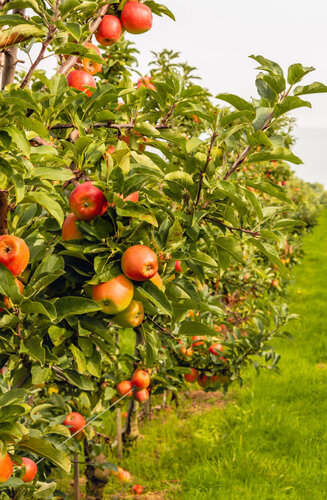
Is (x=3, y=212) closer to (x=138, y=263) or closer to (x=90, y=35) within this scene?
(x=138, y=263)

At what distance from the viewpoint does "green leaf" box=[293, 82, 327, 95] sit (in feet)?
4.74

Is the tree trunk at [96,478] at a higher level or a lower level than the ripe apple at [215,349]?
lower

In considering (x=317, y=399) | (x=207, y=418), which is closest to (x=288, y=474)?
(x=207, y=418)

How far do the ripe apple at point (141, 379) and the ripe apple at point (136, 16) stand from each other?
7.36 feet

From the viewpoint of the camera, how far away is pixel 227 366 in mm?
3230

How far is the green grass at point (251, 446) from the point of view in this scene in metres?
3.54

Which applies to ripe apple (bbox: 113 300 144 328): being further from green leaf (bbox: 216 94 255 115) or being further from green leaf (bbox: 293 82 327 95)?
green leaf (bbox: 293 82 327 95)

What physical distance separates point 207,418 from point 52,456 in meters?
3.61

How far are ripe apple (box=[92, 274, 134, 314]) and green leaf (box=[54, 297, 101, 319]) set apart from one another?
3 cm

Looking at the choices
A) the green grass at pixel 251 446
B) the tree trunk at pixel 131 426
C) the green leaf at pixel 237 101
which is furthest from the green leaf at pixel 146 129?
the tree trunk at pixel 131 426

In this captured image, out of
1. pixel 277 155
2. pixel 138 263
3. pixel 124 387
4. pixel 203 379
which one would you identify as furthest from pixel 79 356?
pixel 203 379

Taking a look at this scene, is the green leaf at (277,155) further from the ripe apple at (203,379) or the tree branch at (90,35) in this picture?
the ripe apple at (203,379)

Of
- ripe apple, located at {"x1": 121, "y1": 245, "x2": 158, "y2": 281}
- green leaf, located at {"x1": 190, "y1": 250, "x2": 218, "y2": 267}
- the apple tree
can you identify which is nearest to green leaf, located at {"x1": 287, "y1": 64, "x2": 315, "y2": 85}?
the apple tree

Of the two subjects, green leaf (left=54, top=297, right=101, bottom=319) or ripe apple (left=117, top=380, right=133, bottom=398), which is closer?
green leaf (left=54, top=297, right=101, bottom=319)
